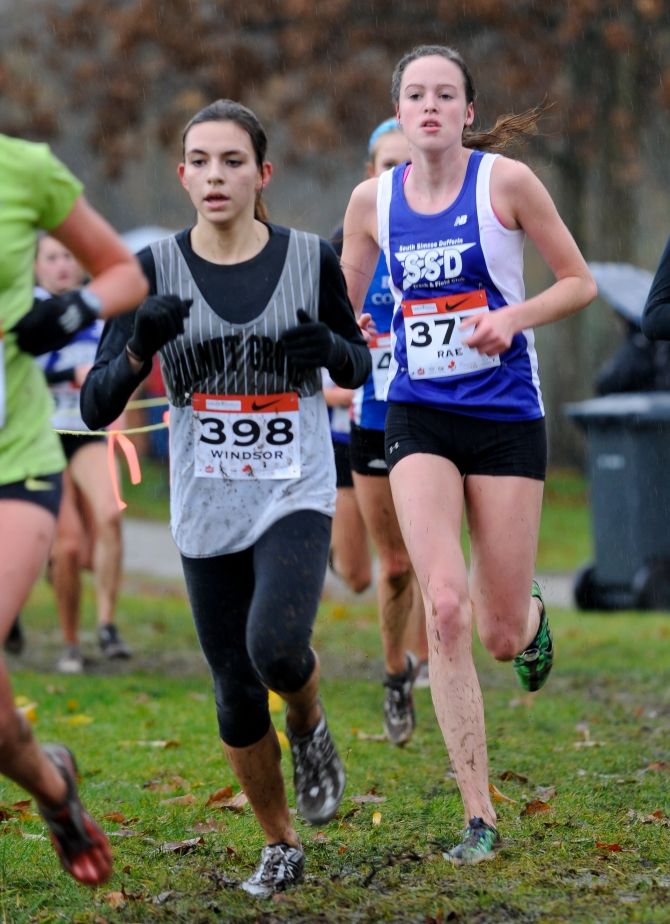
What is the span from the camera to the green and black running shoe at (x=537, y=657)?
237 inches

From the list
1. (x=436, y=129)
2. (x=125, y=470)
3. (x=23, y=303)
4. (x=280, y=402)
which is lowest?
(x=125, y=470)

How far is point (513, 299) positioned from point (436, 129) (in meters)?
0.61

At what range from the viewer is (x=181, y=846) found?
17.3 ft

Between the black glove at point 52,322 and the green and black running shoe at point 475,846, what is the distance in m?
1.92

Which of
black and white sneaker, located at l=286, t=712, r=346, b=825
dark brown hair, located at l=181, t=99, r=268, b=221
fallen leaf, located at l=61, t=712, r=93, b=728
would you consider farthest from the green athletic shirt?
fallen leaf, located at l=61, t=712, r=93, b=728

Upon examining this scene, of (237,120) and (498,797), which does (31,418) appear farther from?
(498,797)

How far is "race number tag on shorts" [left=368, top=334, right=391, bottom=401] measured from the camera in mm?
7012

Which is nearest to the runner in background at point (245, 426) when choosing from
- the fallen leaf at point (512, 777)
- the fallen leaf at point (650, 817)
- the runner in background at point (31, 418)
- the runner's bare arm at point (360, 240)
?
the runner in background at point (31, 418)

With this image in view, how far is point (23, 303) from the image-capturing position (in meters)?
3.96

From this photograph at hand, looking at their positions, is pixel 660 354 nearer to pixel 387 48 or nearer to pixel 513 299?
pixel 513 299

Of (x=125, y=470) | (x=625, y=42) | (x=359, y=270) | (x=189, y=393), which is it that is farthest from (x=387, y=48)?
(x=189, y=393)

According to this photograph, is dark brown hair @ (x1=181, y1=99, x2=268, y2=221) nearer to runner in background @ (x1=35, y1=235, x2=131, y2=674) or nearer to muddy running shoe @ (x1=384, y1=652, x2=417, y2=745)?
muddy running shoe @ (x1=384, y1=652, x2=417, y2=745)

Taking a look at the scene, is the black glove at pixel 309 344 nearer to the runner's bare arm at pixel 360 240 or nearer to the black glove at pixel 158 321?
the black glove at pixel 158 321

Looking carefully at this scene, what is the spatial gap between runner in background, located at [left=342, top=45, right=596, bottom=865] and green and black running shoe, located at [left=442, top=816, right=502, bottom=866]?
0.43 metres
